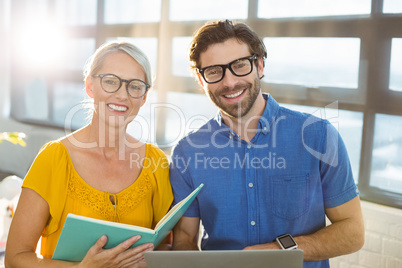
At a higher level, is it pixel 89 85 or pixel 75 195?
pixel 89 85

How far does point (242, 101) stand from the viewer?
5.61 ft

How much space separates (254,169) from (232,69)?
395mm

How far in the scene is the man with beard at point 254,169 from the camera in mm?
1652

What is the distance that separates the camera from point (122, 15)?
12.2 ft

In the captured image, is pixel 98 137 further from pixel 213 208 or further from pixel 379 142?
pixel 379 142

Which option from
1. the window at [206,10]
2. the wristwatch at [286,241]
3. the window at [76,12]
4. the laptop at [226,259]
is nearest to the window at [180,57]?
the window at [206,10]

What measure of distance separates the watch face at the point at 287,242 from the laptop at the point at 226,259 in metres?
0.31

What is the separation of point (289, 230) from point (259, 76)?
24.4 inches

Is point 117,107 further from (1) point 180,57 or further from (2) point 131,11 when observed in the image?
(2) point 131,11

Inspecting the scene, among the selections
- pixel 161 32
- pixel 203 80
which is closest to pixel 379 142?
pixel 203 80

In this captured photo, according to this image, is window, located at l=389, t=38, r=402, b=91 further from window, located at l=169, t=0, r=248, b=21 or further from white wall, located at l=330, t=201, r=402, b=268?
window, located at l=169, t=0, r=248, b=21

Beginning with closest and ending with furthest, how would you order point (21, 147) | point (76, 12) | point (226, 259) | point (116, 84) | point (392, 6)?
point (226, 259), point (116, 84), point (392, 6), point (76, 12), point (21, 147)

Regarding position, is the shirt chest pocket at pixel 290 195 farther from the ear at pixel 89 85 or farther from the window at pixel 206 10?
the window at pixel 206 10

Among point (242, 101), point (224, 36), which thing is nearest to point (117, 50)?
point (224, 36)
